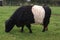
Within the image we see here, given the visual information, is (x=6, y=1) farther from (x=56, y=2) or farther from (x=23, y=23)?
(x=23, y=23)

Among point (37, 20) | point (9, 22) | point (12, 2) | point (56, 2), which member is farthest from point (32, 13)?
point (56, 2)

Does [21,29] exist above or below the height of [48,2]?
above

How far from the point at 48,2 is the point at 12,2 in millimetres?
7213

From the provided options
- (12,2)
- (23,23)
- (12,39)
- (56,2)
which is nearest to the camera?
(12,39)

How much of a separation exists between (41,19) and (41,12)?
0.39 meters

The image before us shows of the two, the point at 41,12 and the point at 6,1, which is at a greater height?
the point at 41,12

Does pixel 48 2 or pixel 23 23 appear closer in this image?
pixel 23 23

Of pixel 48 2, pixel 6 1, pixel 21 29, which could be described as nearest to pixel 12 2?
pixel 6 1

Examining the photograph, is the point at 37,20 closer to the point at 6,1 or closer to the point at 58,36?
the point at 58,36

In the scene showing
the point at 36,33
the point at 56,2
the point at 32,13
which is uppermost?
the point at 32,13

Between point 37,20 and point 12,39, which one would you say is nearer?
point 12,39

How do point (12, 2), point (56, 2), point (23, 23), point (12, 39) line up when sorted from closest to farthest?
1. point (12, 39)
2. point (23, 23)
3. point (12, 2)
4. point (56, 2)

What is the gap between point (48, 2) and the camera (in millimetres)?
51438

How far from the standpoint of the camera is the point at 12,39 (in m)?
13.1
